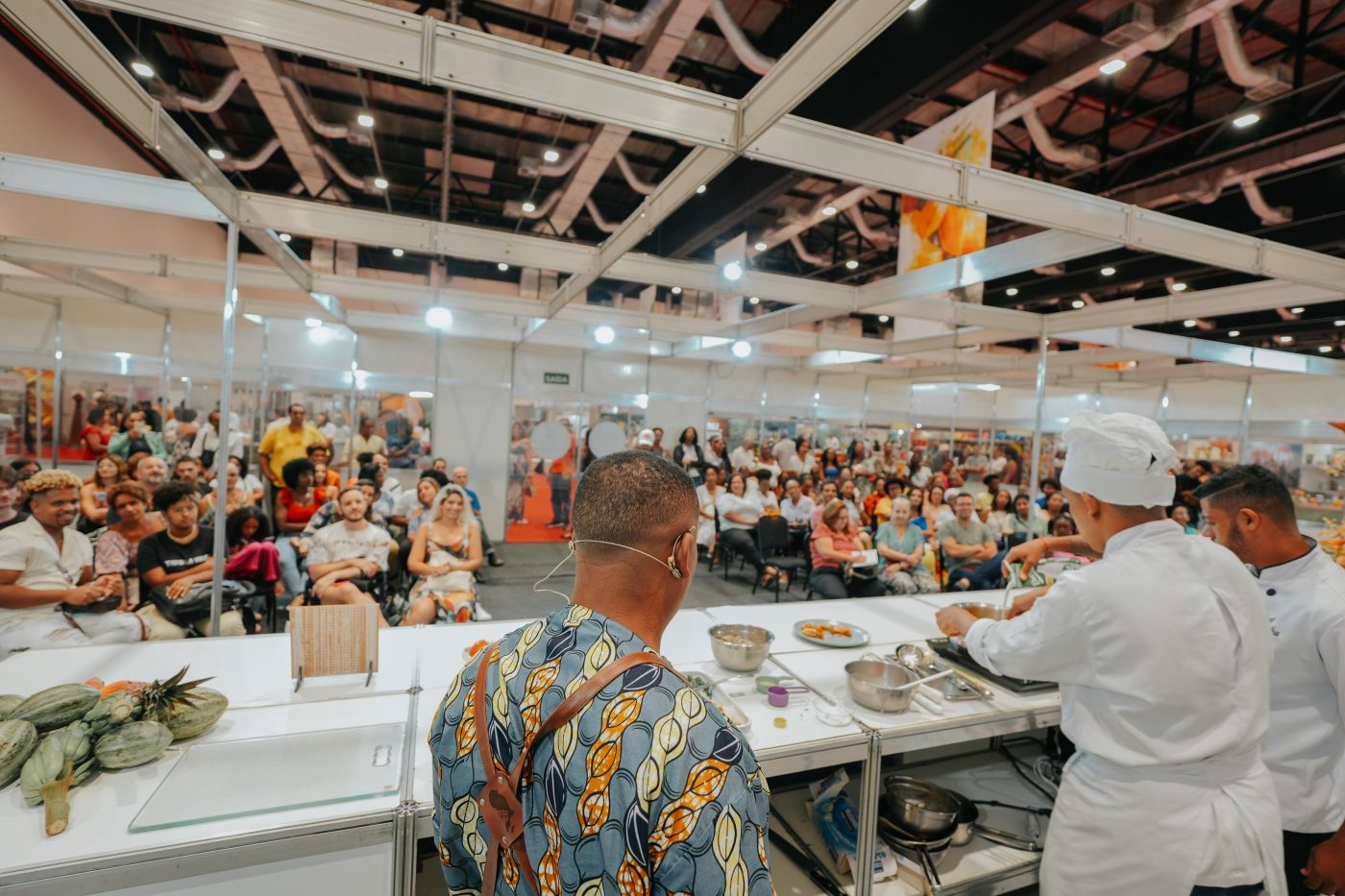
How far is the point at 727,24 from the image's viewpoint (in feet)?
11.1

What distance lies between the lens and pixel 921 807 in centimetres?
229

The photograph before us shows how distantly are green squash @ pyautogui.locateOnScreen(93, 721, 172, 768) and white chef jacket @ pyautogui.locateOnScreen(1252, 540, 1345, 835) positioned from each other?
3393mm

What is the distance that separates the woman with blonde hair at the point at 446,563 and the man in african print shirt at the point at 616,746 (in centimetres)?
329

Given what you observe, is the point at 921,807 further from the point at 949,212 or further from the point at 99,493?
the point at 99,493

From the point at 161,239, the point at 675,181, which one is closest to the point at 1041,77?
the point at 675,181

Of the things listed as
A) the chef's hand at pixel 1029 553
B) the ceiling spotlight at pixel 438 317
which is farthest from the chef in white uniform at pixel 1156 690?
the ceiling spotlight at pixel 438 317

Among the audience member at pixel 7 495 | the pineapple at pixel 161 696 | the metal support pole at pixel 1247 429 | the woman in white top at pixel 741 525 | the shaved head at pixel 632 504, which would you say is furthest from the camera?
the metal support pole at pixel 1247 429

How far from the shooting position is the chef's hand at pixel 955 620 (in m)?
2.23

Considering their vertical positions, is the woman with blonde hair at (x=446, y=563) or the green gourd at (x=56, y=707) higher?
the green gourd at (x=56, y=707)

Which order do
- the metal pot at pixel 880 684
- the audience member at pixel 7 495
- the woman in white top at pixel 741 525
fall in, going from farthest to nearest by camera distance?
the woman in white top at pixel 741 525, the audience member at pixel 7 495, the metal pot at pixel 880 684

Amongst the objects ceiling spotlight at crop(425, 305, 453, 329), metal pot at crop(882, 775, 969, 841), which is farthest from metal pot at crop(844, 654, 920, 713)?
ceiling spotlight at crop(425, 305, 453, 329)

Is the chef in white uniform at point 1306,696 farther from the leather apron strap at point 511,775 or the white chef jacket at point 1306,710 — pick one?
the leather apron strap at point 511,775

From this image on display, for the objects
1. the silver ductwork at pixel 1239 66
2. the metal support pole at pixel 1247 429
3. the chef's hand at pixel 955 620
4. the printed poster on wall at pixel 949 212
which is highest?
the silver ductwork at pixel 1239 66

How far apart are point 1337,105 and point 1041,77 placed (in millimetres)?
2236
